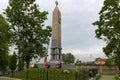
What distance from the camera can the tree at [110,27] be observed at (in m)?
38.3

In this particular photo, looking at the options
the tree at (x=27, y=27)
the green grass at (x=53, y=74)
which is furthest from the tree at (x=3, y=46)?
the green grass at (x=53, y=74)

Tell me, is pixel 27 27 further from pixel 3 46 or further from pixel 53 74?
pixel 53 74

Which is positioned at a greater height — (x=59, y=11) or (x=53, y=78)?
(x=59, y=11)

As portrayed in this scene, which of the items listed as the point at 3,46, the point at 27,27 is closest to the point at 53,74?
the point at 27,27

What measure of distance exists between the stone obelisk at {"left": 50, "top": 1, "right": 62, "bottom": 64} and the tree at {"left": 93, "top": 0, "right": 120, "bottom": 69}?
682 cm

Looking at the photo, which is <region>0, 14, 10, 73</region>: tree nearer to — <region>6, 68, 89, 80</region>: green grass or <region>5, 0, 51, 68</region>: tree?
<region>5, 0, 51, 68</region>: tree

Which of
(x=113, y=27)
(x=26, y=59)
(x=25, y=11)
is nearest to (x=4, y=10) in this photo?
(x=25, y=11)

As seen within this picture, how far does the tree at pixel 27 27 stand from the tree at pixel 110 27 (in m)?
10.5

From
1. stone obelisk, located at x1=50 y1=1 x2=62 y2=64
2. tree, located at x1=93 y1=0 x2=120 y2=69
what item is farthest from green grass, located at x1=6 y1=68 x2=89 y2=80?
tree, located at x1=93 y1=0 x2=120 y2=69

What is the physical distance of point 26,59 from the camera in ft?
158

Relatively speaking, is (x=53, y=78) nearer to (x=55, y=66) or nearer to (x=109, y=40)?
(x=55, y=66)

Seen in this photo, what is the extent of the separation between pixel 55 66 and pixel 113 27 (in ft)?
31.6

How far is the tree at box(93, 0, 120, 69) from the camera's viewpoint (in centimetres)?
3828

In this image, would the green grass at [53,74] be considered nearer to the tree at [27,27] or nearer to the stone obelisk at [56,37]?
the stone obelisk at [56,37]
